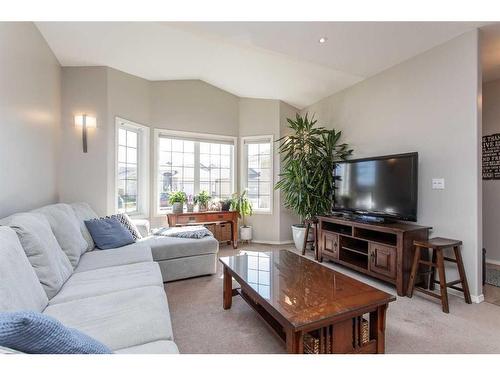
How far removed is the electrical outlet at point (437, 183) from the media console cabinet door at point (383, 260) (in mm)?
795

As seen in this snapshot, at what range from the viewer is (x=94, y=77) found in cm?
341

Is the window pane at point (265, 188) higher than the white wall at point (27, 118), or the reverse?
the white wall at point (27, 118)

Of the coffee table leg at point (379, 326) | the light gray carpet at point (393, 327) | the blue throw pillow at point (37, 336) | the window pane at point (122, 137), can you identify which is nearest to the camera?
the blue throw pillow at point (37, 336)

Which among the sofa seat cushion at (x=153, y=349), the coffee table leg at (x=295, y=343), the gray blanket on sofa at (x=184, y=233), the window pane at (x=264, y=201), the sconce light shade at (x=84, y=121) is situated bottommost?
the coffee table leg at (x=295, y=343)

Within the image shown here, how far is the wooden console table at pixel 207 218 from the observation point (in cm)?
393

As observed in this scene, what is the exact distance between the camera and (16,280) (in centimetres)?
121

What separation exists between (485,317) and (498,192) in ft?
7.04

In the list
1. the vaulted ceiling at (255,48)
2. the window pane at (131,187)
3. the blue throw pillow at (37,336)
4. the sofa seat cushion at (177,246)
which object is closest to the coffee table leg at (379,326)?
the blue throw pillow at (37,336)

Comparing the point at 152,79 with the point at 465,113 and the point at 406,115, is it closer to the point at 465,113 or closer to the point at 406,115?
the point at 406,115

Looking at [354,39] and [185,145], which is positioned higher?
[354,39]

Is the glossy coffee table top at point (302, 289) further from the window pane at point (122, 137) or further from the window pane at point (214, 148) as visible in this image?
the window pane at point (214, 148)

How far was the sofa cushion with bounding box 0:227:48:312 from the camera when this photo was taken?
1107mm
